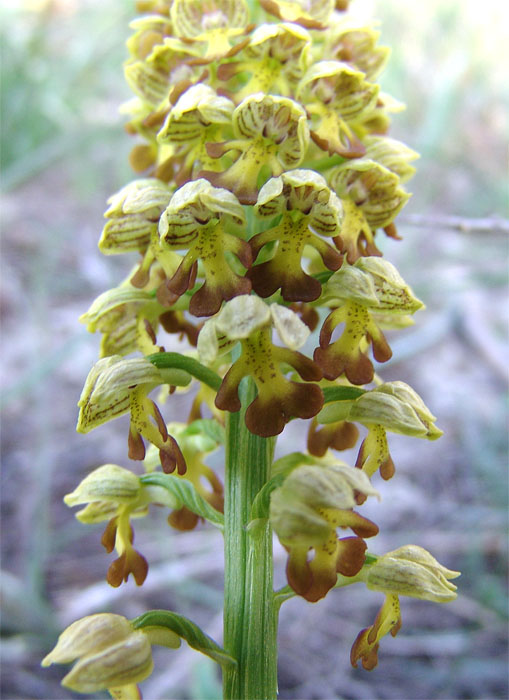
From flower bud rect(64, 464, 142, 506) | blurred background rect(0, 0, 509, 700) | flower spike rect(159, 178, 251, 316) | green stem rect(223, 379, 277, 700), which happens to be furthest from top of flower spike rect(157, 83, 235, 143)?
blurred background rect(0, 0, 509, 700)

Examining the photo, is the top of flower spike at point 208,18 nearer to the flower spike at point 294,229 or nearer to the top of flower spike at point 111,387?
the flower spike at point 294,229

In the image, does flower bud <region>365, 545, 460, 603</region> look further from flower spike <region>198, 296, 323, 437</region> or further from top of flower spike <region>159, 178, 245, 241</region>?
top of flower spike <region>159, 178, 245, 241</region>

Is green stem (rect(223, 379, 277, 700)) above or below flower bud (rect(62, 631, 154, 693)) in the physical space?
above

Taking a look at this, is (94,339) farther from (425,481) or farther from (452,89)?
(452,89)

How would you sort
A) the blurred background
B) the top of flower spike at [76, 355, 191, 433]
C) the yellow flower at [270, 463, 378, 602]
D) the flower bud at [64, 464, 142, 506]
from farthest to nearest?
the blurred background → the flower bud at [64, 464, 142, 506] → the top of flower spike at [76, 355, 191, 433] → the yellow flower at [270, 463, 378, 602]

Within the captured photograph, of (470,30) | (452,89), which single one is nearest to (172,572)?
(452,89)

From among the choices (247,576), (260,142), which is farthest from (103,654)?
(260,142)

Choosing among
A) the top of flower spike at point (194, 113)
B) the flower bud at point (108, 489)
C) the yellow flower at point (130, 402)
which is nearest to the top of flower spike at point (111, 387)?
the yellow flower at point (130, 402)
